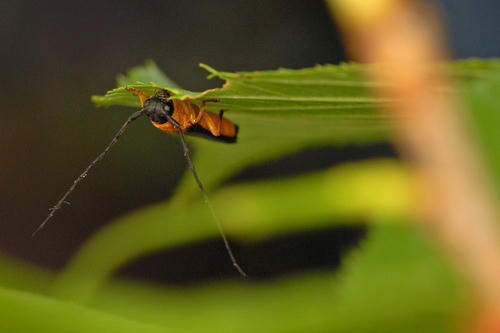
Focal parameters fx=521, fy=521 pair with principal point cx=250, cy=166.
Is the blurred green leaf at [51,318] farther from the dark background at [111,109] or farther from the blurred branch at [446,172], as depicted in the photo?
the dark background at [111,109]

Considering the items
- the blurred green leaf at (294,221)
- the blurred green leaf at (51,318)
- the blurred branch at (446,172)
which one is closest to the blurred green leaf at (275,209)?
the blurred green leaf at (294,221)

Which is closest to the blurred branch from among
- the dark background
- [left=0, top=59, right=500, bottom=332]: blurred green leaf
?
[left=0, top=59, right=500, bottom=332]: blurred green leaf

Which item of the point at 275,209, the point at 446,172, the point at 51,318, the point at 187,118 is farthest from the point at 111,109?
the point at 51,318

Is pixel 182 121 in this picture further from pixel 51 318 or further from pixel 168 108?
pixel 51 318

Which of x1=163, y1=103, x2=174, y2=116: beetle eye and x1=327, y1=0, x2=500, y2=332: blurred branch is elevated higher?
x1=163, y1=103, x2=174, y2=116: beetle eye

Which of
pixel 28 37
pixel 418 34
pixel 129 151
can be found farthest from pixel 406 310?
pixel 28 37

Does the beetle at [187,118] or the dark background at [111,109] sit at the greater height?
the dark background at [111,109]

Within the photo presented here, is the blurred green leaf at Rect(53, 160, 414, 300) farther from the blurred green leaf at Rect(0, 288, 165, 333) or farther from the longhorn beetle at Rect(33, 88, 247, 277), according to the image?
the blurred green leaf at Rect(0, 288, 165, 333)
